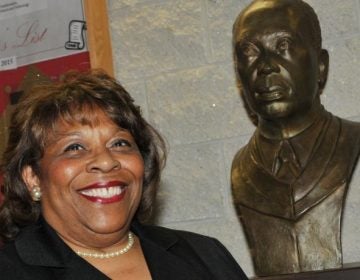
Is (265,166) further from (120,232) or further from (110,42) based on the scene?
(110,42)

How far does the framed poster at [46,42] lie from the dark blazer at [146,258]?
1026 mm

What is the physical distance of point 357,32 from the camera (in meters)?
2.26

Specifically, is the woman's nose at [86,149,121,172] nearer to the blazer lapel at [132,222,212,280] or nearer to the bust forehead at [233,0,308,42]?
the blazer lapel at [132,222,212,280]

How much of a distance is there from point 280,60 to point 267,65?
0.03m

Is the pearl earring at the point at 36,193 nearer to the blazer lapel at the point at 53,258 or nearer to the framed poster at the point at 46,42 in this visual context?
the blazer lapel at the point at 53,258

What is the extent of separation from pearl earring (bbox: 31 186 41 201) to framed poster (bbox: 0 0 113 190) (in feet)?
3.30

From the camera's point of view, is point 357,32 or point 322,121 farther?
point 357,32

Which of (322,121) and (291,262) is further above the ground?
(322,121)

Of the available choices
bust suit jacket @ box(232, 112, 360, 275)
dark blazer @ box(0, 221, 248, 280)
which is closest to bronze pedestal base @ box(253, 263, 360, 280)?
bust suit jacket @ box(232, 112, 360, 275)

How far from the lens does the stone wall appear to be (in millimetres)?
2273

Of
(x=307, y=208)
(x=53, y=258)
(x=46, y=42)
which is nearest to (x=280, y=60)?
(x=307, y=208)

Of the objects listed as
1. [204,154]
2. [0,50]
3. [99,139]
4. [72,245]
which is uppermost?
[99,139]

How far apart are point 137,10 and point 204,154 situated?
519 mm

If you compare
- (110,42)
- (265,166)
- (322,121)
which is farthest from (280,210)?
(110,42)
